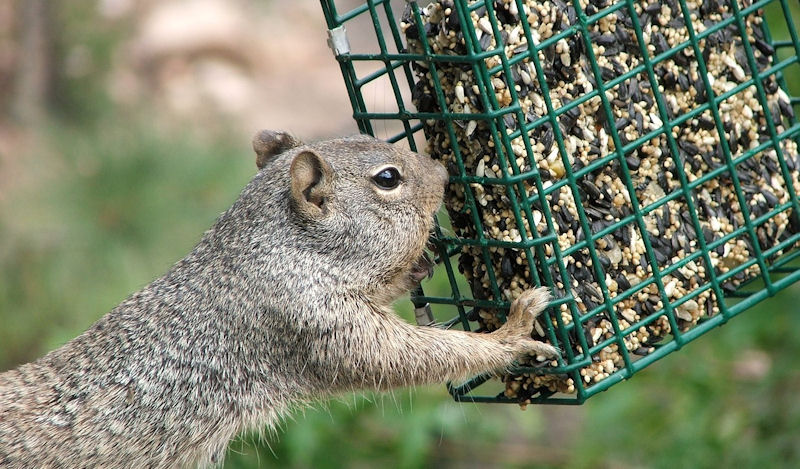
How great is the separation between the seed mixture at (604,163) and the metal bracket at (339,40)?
9.4 inches

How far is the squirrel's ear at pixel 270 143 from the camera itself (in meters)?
3.21

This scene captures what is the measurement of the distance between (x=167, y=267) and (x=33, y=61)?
2.28 meters

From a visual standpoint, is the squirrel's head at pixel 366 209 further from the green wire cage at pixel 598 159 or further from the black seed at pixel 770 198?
the black seed at pixel 770 198

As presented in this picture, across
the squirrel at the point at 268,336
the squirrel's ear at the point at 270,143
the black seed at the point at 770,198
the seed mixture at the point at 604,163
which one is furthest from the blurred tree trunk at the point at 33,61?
the black seed at the point at 770,198

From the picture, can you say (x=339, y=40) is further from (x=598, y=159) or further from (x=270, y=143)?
(x=598, y=159)

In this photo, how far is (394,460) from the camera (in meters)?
3.83

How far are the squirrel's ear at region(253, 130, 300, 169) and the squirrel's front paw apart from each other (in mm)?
1000

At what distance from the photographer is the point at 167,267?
3984mm

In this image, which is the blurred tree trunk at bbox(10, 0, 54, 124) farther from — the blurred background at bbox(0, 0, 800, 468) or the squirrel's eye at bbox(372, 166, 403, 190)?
the squirrel's eye at bbox(372, 166, 403, 190)

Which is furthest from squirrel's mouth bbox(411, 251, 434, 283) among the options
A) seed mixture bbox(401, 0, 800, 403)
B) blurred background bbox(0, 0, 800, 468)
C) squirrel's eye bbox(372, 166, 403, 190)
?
blurred background bbox(0, 0, 800, 468)

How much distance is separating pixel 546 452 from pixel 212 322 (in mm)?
1759

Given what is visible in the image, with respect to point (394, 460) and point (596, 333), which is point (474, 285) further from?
point (394, 460)

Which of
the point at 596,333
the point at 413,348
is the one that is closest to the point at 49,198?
the point at 413,348

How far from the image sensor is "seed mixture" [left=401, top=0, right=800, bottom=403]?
2.62 meters
